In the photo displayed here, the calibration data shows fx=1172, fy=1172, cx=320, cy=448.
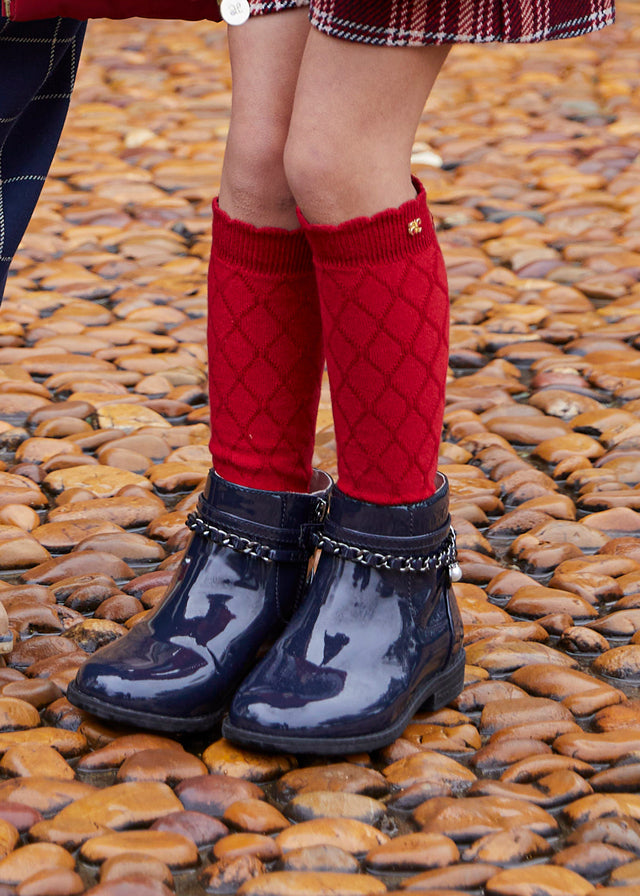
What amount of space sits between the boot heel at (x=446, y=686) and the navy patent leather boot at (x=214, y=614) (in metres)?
0.16

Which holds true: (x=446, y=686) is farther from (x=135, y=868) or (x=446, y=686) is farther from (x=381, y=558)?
(x=135, y=868)

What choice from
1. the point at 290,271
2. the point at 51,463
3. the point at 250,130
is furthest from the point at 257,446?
the point at 51,463

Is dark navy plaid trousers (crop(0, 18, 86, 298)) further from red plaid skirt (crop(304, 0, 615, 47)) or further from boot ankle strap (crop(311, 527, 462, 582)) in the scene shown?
boot ankle strap (crop(311, 527, 462, 582))

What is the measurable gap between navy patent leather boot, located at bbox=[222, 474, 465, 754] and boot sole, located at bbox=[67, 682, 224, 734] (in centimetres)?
5

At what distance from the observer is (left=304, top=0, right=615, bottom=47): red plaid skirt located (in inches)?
37.0

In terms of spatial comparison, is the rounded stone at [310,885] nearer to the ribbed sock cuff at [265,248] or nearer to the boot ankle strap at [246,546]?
the boot ankle strap at [246,546]

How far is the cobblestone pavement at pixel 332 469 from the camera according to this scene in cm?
94

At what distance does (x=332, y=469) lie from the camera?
1.74 metres

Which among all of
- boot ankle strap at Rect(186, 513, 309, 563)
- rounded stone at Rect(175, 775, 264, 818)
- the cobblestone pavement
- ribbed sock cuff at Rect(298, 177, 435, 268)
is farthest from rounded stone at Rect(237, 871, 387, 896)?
ribbed sock cuff at Rect(298, 177, 435, 268)

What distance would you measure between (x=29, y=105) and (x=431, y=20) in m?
0.56

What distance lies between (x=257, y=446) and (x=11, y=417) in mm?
908

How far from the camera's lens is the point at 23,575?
1448 mm

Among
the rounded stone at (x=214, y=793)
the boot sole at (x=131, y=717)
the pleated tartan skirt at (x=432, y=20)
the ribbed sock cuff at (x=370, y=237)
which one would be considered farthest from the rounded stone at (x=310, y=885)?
the pleated tartan skirt at (x=432, y=20)

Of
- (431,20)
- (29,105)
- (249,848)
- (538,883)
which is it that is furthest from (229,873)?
(29,105)
